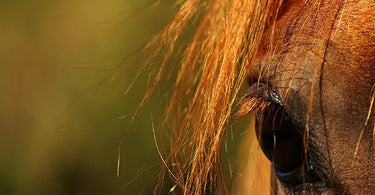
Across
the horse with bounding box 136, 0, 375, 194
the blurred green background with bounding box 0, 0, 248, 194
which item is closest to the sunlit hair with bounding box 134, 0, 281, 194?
the horse with bounding box 136, 0, 375, 194

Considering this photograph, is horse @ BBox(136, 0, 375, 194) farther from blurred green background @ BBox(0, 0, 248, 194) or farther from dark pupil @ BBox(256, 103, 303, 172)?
blurred green background @ BBox(0, 0, 248, 194)

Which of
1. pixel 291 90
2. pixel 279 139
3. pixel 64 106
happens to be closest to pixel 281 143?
pixel 279 139

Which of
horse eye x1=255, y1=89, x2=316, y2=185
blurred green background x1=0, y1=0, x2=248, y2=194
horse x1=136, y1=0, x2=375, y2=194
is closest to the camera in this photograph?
horse x1=136, y1=0, x2=375, y2=194

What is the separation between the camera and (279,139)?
128 centimetres

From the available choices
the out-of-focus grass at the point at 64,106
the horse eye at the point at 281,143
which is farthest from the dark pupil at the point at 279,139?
the out-of-focus grass at the point at 64,106

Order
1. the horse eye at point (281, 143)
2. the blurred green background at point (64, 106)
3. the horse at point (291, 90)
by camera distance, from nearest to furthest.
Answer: the horse at point (291, 90) → the horse eye at point (281, 143) → the blurred green background at point (64, 106)

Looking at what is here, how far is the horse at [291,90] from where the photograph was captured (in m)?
1.15

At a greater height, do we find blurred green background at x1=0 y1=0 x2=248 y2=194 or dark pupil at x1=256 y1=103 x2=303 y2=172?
dark pupil at x1=256 y1=103 x2=303 y2=172

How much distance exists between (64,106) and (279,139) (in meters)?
2.47

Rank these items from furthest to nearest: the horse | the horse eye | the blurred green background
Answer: the blurred green background
the horse eye
the horse

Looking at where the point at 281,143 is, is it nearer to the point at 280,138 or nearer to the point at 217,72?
the point at 280,138

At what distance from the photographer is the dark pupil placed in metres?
1.25

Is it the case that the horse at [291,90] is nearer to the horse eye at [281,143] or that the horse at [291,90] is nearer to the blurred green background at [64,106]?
the horse eye at [281,143]

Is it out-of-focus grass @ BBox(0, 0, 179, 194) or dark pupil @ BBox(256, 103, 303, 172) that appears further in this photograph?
out-of-focus grass @ BBox(0, 0, 179, 194)
